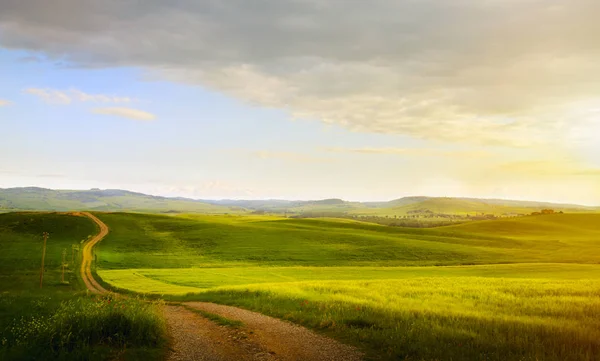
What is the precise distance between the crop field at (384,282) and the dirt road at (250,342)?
93 cm

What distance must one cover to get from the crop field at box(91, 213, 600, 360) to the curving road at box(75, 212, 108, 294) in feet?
5.09

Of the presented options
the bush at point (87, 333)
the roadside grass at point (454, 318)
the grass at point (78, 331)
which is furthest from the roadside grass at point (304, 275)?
the bush at point (87, 333)

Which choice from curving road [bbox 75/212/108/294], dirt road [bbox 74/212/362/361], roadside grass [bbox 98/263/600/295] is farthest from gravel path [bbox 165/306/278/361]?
roadside grass [bbox 98/263/600/295]

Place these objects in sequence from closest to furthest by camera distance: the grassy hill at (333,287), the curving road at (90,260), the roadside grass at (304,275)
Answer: the grassy hill at (333,287), the curving road at (90,260), the roadside grass at (304,275)

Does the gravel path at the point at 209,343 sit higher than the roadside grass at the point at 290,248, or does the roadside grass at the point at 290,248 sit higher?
the gravel path at the point at 209,343

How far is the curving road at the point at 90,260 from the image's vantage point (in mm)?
37947

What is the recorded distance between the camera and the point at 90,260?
59.6 m

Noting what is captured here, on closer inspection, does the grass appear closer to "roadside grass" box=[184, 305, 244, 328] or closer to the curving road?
"roadside grass" box=[184, 305, 244, 328]

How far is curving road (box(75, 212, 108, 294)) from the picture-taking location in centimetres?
3795

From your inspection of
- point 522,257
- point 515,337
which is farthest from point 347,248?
point 515,337

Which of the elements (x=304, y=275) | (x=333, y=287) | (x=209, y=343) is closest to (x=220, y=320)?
(x=209, y=343)

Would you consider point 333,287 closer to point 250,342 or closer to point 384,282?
point 384,282

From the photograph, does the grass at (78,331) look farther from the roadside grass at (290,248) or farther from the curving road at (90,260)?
the roadside grass at (290,248)

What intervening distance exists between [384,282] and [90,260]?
45.5 metres
